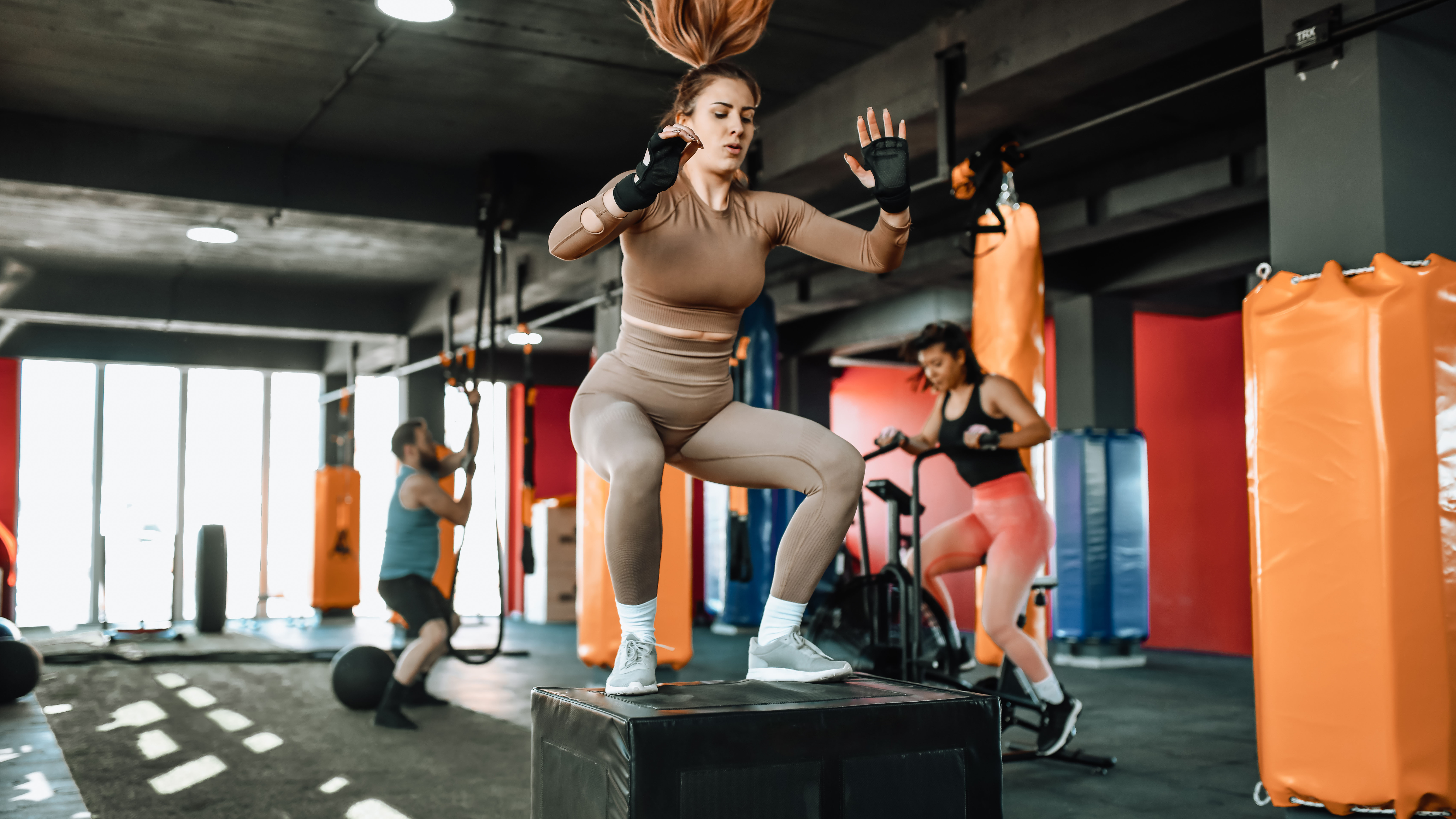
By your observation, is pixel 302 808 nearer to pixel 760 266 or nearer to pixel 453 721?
pixel 453 721

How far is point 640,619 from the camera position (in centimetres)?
218

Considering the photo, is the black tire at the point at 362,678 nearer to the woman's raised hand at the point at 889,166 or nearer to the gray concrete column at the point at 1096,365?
the woman's raised hand at the point at 889,166

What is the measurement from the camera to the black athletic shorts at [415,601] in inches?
209

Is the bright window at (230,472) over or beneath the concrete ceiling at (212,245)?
beneath

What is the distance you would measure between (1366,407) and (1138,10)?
6.16 feet

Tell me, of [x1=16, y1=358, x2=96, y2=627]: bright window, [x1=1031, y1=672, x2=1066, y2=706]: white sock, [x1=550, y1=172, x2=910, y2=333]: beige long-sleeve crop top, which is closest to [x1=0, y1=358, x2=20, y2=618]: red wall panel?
[x1=16, y1=358, x2=96, y2=627]: bright window

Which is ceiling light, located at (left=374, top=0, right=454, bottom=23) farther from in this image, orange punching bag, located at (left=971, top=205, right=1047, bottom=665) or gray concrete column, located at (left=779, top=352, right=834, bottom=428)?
gray concrete column, located at (left=779, top=352, right=834, bottom=428)

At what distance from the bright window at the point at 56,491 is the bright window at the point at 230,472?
101 cm

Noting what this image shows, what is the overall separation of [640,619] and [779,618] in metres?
0.31

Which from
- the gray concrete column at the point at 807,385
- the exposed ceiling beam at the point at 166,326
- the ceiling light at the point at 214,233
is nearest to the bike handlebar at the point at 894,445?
the ceiling light at the point at 214,233

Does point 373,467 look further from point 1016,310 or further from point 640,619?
point 640,619

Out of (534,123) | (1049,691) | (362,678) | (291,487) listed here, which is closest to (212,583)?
(291,487)

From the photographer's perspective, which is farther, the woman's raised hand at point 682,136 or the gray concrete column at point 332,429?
the gray concrete column at point 332,429

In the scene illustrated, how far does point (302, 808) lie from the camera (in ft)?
11.7
